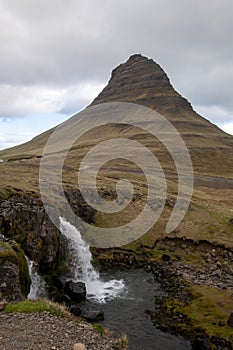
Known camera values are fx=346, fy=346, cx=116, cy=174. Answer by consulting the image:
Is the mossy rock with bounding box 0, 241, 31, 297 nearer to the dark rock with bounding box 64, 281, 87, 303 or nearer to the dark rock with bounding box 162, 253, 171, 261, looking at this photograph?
the dark rock with bounding box 64, 281, 87, 303

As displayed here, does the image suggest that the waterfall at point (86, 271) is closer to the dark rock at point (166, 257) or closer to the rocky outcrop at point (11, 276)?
the dark rock at point (166, 257)

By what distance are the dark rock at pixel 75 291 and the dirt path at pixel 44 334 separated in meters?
16.6

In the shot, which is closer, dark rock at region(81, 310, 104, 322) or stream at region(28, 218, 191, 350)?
stream at region(28, 218, 191, 350)

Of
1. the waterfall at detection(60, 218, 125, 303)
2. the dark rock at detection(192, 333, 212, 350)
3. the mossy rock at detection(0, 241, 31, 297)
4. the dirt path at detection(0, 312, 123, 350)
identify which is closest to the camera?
the dirt path at detection(0, 312, 123, 350)

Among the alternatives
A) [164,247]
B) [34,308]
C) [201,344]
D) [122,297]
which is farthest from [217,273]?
[34,308]

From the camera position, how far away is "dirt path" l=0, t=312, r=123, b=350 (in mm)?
16266

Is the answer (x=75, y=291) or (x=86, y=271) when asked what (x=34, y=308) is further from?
(x=86, y=271)

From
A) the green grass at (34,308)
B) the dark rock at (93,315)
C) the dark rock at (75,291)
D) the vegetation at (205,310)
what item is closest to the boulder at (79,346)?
the green grass at (34,308)

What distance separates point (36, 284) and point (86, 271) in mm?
9950

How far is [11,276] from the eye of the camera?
23484 millimetres

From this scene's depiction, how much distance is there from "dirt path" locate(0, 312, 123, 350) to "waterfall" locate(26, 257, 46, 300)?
14441 millimetres

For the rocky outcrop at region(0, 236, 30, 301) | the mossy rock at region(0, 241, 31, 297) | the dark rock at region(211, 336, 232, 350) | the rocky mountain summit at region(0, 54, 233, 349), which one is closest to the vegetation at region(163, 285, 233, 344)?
the rocky mountain summit at region(0, 54, 233, 349)

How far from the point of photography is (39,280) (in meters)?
Answer: 34.9

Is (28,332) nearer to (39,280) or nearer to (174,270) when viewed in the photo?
(39,280)
